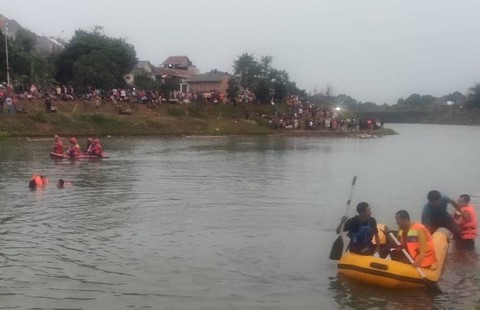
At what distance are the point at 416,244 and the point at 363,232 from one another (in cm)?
98

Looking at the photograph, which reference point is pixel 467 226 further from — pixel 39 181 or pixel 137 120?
pixel 137 120

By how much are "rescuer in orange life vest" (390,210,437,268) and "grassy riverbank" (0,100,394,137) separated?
134 feet

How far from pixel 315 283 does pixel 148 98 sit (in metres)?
56.0

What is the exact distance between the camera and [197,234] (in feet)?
54.1

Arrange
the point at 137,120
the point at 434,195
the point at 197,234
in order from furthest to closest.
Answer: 1. the point at 137,120
2. the point at 197,234
3. the point at 434,195

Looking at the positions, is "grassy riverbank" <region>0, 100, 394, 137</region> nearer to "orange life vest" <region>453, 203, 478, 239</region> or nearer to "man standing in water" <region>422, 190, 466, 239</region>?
"man standing in water" <region>422, 190, 466, 239</region>

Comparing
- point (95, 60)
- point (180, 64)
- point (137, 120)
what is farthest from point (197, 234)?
point (180, 64)

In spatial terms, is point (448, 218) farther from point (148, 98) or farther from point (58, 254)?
point (148, 98)

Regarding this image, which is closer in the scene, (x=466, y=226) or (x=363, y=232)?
(x=363, y=232)

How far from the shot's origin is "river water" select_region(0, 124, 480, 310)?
11.5 meters

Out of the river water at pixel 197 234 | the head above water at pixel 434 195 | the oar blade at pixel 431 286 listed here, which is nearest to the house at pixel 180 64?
the river water at pixel 197 234

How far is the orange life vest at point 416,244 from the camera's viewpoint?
39.1 ft

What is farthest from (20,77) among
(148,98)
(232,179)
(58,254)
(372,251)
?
(372,251)

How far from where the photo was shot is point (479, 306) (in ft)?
32.3
